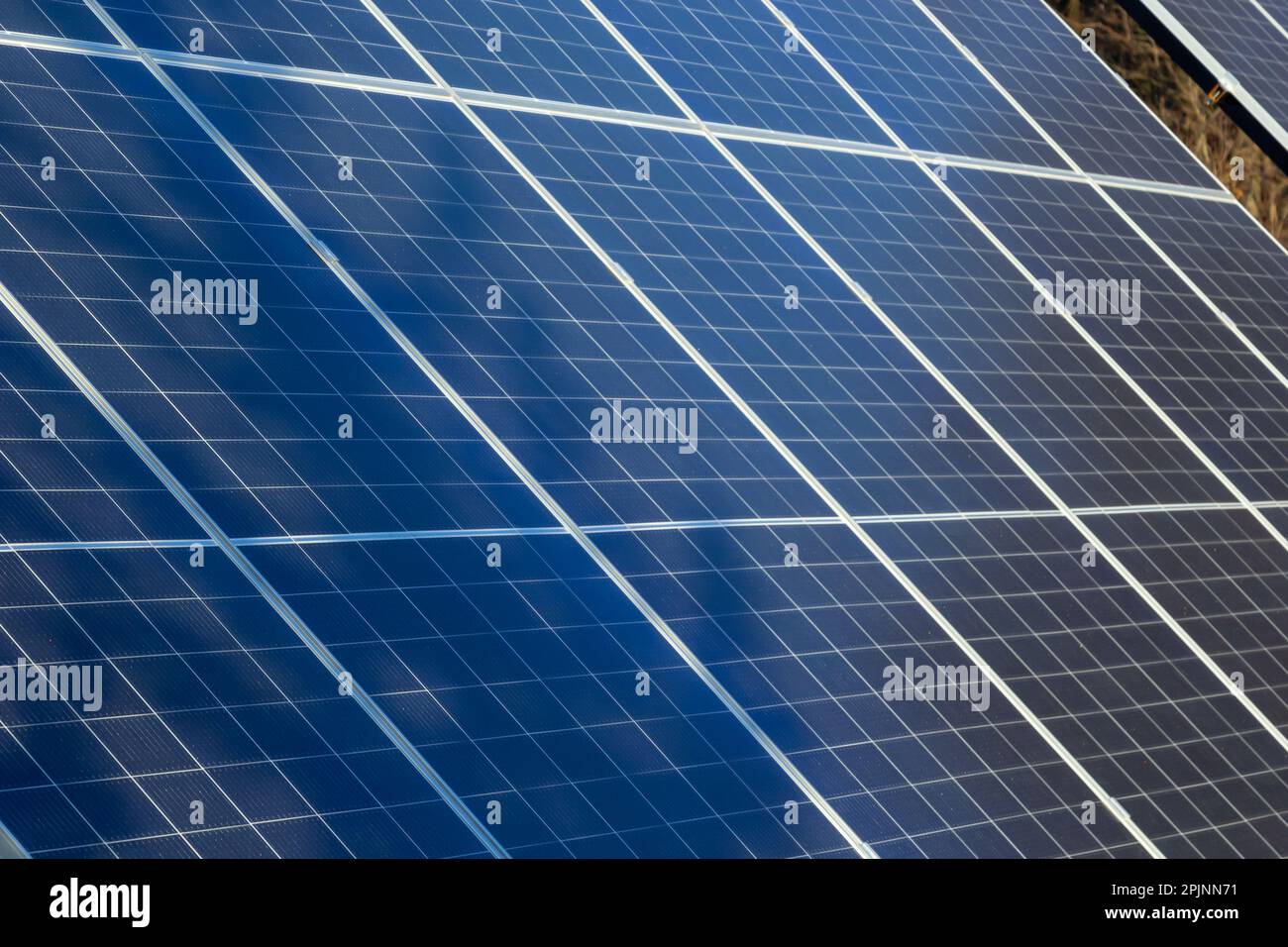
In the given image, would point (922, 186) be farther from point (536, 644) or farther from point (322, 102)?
point (536, 644)

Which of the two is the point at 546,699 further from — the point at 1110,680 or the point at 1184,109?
the point at 1184,109

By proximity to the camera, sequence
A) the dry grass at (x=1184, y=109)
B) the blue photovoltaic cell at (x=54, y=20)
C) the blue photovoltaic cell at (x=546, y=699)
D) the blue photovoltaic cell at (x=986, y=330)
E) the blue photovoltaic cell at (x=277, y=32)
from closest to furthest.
→ the blue photovoltaic cell at (x=546, y=699) → the blue photovoltaic cell at (x=54, y=20) → the blue photovoltaic cell at (x=277, y=32) → the blue photovoltaic cell at (x=986, y=330) → the dry grass at (x=1184, y=109)

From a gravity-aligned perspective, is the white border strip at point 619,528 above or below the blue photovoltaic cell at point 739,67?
below

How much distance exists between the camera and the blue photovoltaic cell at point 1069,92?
19.5 meters

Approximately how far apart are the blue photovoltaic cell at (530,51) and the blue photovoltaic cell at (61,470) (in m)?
5.32

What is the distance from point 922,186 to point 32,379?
33.4ft

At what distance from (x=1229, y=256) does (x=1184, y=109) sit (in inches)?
633

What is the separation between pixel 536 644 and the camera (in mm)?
10617

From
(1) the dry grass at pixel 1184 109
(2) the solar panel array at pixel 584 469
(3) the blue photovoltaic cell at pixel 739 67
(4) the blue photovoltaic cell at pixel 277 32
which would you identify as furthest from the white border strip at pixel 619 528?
(1) the dry grass at pixel 1184 109

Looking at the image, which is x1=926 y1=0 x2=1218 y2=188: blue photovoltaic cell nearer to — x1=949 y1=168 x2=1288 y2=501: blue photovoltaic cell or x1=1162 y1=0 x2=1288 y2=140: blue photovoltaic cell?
x1=949 y1=168 x2=1288 y2=501: blue photovoltaic cell

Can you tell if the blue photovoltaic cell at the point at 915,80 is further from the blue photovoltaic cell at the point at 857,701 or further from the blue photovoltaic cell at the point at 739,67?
the blue photovoltaic cell at the point at 857,701

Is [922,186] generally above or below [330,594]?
above

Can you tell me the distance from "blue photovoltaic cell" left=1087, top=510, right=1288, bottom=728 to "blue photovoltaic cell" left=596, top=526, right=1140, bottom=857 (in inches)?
116

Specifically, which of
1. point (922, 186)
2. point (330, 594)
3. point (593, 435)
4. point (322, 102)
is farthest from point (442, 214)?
point (922, 186)
